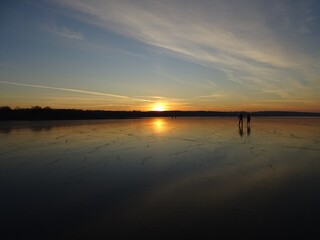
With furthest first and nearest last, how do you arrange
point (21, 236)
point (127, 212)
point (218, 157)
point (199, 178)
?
1. point (218, 157)
2. point (199, 178)
3. point (127, 212)
4. point (21, 236)

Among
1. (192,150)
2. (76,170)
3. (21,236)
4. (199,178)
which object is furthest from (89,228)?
(192,150)

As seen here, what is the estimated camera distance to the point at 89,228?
429 centimetres

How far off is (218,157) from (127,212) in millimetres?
6737

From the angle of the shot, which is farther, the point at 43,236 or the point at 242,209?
the point at 242,209

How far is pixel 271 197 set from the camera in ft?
19.0

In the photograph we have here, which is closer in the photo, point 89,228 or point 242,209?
point 89,228

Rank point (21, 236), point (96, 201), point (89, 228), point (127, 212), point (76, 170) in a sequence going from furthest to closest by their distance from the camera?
point (76, 170)
point (96, 201)
point (127, 212)
point (89, 228)
point (21, 236)

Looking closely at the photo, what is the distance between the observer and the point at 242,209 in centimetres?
508

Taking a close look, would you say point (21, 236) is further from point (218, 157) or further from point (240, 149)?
point (240, 149)

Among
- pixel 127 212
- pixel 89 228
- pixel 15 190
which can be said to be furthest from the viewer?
pixel 15 190

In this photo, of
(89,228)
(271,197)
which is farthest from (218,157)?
(89,228)

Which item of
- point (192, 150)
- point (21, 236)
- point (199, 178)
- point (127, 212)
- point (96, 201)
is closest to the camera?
point (21, 236)

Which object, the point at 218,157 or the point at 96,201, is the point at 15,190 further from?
the point at 218,157

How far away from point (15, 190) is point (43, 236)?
303cm
